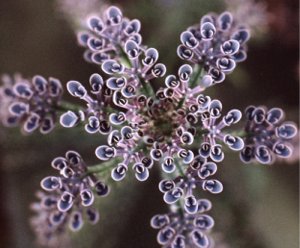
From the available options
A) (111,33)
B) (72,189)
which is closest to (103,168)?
(72,189)

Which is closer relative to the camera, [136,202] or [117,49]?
[117,49]

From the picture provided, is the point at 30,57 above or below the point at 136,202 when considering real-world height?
above

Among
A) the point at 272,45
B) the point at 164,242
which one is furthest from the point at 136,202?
the point at 272,45

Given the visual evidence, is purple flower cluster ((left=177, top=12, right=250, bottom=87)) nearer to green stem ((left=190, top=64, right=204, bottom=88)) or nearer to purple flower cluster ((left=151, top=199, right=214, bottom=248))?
green stem ((left=190, top=64, right=204, bottom=88))

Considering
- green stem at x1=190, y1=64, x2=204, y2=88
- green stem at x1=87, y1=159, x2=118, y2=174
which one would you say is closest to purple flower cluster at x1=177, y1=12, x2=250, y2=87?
green stem at x1=190, y1=64, x2=204, y2=88

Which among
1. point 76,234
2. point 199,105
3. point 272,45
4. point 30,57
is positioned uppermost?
point 272,45

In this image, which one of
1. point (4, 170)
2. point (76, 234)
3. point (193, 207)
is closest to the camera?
point (193, 207)

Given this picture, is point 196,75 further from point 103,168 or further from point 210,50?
point 103,168

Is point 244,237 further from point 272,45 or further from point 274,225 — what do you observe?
point 272,45
